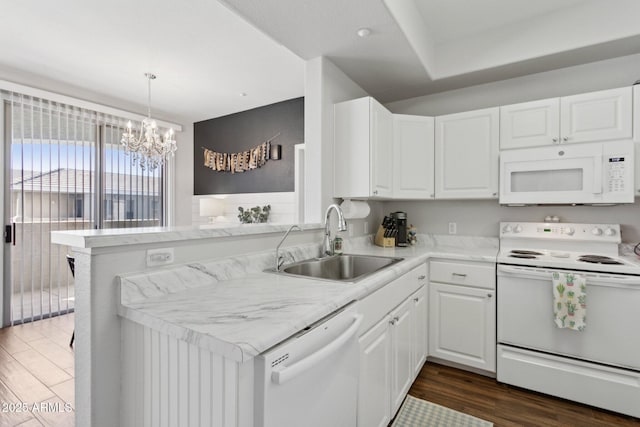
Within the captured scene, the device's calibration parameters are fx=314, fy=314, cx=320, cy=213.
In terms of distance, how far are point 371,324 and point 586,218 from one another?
7.01 feet

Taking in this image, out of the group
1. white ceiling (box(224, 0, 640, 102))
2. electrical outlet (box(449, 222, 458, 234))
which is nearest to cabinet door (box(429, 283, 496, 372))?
electrical outlet (box(449, 222, 458, 234))

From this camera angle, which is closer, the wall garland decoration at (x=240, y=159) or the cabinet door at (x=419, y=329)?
the cabinet door at (x=419, y=329)

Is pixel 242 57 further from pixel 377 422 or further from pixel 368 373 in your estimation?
pixel 377 422

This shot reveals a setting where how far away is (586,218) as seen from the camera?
245 cm

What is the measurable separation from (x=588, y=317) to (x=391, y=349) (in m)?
1.30

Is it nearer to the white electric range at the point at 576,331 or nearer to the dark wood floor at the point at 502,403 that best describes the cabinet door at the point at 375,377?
the dark wood floor at the point at 502,403

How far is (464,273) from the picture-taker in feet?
7.67

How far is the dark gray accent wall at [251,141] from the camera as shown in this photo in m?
4.37

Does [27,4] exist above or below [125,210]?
above

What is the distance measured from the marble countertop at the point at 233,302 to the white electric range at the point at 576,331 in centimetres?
108

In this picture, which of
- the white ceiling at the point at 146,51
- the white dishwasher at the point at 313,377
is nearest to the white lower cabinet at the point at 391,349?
the white dishwasher at the point at 313,377

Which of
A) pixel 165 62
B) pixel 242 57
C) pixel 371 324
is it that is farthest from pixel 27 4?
pixel 371 324

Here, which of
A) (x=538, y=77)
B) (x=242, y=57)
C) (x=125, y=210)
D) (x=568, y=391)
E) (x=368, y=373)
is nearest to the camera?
(x=368, y=373)

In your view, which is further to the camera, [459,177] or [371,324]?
[459,177]
